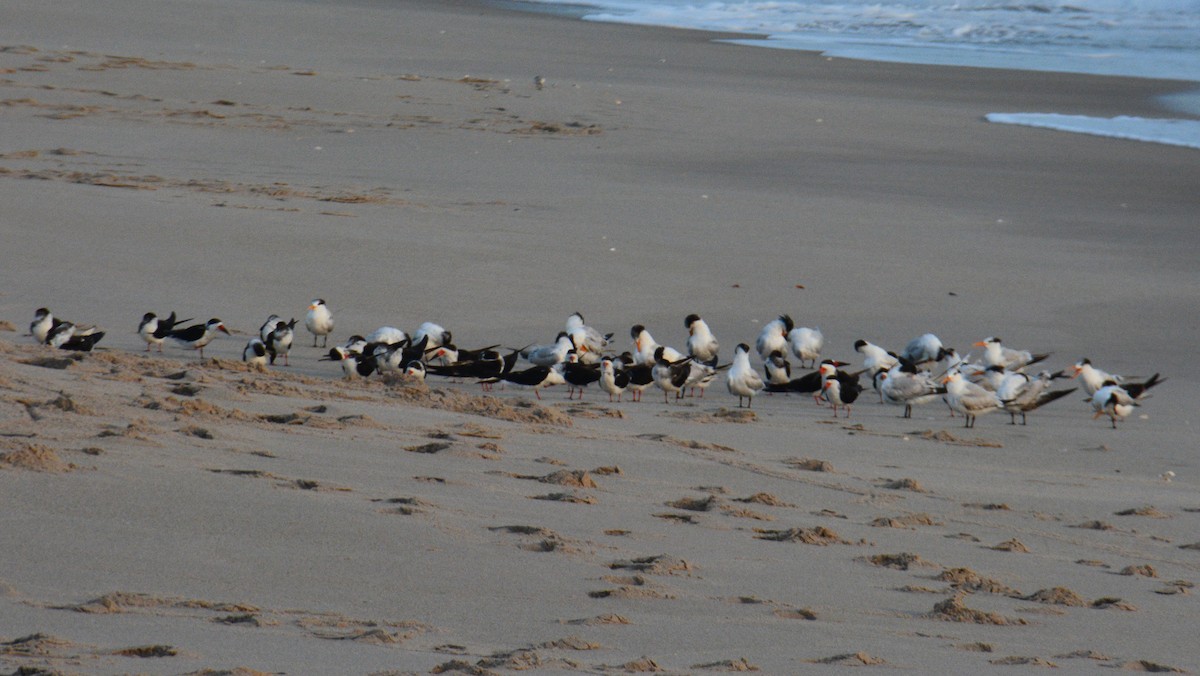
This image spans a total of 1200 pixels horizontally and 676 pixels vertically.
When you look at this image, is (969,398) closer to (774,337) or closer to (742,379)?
(742,379)

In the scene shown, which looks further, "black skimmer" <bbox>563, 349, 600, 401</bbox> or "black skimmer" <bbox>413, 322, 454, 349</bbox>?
"black skimmer" <bbox>413, 322, 454, 349</bbox>

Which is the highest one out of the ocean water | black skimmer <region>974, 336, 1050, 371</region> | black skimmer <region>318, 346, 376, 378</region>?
the ocean water

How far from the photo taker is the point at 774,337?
9945mm

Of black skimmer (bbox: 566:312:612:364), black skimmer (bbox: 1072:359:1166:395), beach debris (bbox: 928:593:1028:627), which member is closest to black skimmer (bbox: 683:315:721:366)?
black skimmer (bbox: 566:312:612:364)

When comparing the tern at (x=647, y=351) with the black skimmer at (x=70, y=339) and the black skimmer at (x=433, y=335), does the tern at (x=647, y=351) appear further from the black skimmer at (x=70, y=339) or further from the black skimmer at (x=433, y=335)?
the black skimmer at (x=70, y=339)

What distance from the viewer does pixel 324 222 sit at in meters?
12.5

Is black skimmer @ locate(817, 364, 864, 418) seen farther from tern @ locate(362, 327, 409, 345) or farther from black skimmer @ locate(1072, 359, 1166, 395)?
tern @ locate(362, 327, 409, 345)

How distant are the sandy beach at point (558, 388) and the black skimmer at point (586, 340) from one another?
0.24 meters

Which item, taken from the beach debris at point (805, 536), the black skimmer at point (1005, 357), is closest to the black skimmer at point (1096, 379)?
the black skimmer at point (1005, 357)

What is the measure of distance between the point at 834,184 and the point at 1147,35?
78.7 feet

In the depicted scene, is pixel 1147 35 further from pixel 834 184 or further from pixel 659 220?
pixel 659 220

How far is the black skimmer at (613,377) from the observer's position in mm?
8816

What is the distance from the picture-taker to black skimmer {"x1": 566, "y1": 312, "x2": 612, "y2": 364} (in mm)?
9336

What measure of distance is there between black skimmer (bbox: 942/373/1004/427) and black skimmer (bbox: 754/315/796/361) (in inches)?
54.2
